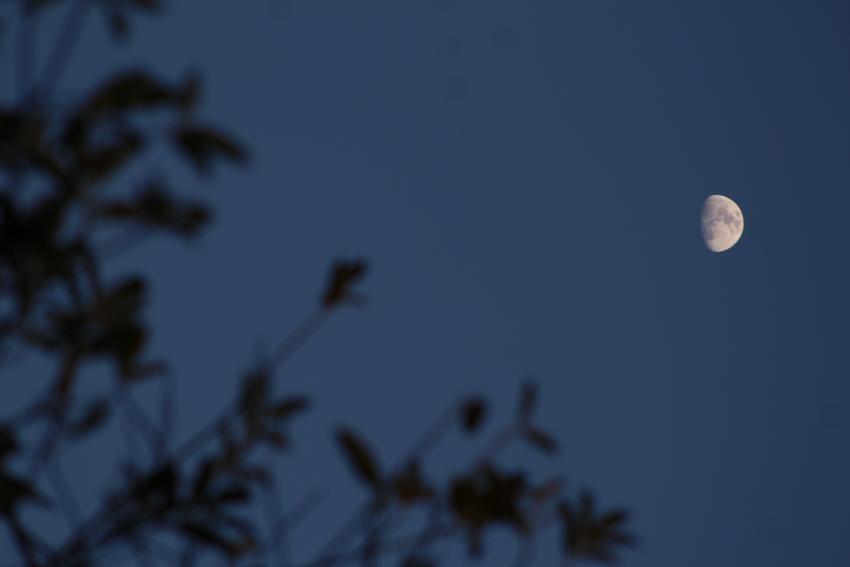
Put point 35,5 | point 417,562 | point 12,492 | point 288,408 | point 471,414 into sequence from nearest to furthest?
point 12,492 < point 35,5 < point 417,562 < point 471,414 < point 288,408

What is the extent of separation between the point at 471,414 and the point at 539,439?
0.62 feet

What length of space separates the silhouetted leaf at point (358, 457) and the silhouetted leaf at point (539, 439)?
38 cm

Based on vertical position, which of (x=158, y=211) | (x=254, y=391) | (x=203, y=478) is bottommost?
(x=203, y=478)

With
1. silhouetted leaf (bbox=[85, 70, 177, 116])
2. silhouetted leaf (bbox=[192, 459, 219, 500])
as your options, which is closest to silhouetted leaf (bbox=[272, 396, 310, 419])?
silhouetted leaf (bbox=[192, 459, 219, 500])

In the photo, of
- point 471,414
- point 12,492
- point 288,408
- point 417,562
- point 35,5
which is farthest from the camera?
point 288,408

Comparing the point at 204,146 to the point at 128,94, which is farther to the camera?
the point at 204,146

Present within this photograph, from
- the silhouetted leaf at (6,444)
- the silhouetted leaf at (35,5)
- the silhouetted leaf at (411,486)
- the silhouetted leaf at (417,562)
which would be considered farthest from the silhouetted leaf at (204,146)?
the silhouetted leaf at (417,562)

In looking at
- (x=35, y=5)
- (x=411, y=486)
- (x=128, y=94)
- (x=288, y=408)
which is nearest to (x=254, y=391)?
(x=288, y=408)

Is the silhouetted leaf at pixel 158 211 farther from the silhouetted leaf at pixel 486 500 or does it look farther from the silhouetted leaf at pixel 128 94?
the silhouetted leaf at pixel 486 500

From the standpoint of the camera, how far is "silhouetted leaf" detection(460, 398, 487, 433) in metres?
1.54

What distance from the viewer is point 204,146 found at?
1315mm

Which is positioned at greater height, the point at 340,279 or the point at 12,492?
the point at 340,279

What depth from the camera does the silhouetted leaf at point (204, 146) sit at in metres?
1.30

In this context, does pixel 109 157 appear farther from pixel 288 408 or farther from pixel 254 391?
pixel 288 408
